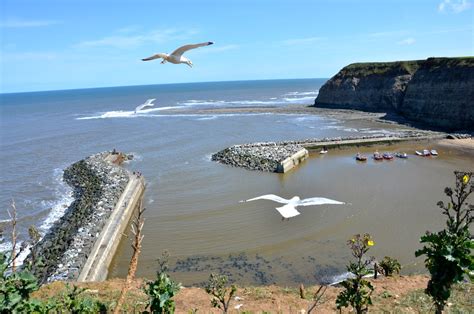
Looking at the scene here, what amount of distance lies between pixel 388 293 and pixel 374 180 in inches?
795

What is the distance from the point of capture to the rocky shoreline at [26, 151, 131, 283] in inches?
730

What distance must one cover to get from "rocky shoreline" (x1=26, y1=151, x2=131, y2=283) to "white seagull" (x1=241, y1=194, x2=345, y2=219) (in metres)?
10.4

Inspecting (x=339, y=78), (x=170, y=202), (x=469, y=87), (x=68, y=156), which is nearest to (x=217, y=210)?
(x=170, y=202)

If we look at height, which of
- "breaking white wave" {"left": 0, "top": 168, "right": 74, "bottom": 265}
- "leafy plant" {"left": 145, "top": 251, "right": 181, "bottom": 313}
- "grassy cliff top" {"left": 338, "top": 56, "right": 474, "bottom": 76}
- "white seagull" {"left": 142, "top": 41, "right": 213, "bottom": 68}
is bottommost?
"breaking white wave" {"left": 0, "top": 168, "right": 74, "bottom": 265}

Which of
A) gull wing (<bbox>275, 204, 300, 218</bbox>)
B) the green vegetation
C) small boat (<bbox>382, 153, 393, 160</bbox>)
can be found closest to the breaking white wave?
gull wing (<bbox>275, 204, 300, 218</bbox>)

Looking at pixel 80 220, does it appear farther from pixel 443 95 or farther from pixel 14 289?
pixel 443 95

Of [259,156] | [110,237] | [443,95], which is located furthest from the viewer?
[443,95]

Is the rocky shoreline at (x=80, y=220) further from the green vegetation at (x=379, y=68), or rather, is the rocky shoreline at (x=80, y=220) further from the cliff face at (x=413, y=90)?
the green vegetation at (x=379, y=68)

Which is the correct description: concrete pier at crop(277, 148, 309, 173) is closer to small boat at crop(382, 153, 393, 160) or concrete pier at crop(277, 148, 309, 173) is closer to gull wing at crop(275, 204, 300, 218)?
small boat at crop(382, 153, 393, 160)

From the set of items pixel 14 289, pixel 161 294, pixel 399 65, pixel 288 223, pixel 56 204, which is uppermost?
pixel 399 65

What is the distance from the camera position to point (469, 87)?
5503 cm

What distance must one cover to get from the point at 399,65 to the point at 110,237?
2874 inches

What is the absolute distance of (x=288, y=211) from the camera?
25.3 m

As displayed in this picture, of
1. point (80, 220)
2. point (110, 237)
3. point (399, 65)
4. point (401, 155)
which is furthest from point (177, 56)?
point (399, 65)
